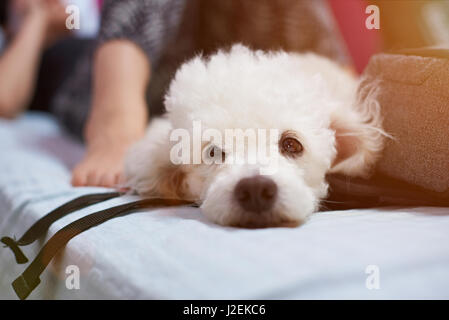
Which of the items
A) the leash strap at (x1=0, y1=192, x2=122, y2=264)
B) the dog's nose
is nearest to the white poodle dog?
the dog's nose

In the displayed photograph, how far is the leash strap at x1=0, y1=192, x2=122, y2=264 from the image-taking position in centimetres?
76

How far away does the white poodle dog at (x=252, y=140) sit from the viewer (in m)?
0.74

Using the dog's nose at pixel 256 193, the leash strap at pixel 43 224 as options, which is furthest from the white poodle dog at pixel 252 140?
the leash strap at pixel 43 224

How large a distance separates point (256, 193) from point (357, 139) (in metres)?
0.33

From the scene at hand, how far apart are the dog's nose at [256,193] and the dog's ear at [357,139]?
24cm

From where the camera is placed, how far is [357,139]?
0.94 metres

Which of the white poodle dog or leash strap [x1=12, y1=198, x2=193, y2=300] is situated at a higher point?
the white poodle dog

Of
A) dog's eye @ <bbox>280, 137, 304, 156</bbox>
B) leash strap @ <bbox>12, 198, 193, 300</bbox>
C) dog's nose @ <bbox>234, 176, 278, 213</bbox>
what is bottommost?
leash strap @ <bbox>12, 198, 193, 300</bbox>

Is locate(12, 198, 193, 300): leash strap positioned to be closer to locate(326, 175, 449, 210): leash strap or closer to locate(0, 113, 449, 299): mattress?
locate(0, 113, 449, 299): mattress

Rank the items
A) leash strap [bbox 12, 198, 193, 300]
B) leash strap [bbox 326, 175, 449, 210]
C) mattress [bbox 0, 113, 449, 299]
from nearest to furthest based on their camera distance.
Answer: mattress [bbox 0, 113, 449, 299] → leash strap [bbox 12, 198, 193, 300] → leash strap [bbox 326, 175, 449, 210]

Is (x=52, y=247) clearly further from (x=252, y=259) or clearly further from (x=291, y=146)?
(x=291, y=146)

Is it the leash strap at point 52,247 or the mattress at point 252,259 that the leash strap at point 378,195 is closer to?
the mattress at point 252,259

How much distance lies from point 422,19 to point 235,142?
622 mm
